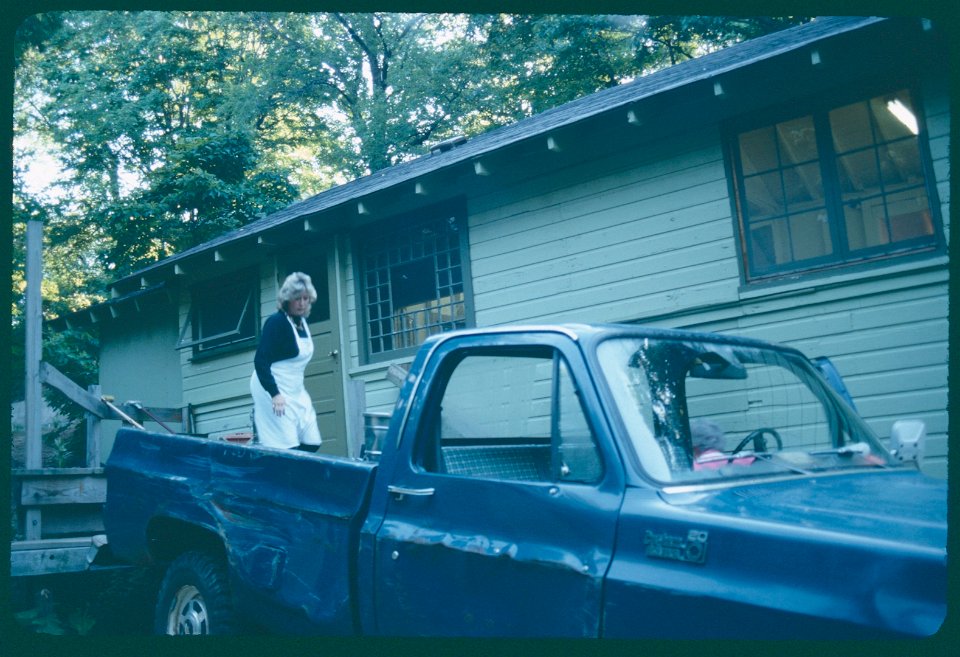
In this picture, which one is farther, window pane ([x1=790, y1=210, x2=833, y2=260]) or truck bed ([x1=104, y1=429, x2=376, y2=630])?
window pane ([x1=790, y1=210, x2=833, y2=260])

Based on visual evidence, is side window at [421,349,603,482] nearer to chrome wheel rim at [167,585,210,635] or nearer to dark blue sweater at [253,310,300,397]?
chrome wheel rim at [167,585,210,635]

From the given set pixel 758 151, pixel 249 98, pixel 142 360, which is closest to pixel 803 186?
pixel 758 151

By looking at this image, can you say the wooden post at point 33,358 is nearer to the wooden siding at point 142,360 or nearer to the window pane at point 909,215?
the wooden siding at point 142,360

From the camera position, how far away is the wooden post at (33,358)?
620 cm

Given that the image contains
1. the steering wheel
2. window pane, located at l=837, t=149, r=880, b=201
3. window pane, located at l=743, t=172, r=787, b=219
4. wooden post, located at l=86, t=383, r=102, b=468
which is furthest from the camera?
wooden post, located at l=86, t=383, r=102, b=468

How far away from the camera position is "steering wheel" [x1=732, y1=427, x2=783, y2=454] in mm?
3047

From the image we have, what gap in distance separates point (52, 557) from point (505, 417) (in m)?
3.45

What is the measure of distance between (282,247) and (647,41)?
11547mm

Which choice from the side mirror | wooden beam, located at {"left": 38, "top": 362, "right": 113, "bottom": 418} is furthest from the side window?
wooden beam, located at {"left": 38, "top": 362, "right": 113, "bottom": 418}

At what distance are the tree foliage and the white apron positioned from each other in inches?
373

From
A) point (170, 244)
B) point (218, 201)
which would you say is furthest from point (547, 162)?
point (170, 244)

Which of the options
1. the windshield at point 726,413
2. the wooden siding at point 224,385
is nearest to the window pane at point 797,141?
the windshield at point 726,413

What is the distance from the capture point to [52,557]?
513 centimetres

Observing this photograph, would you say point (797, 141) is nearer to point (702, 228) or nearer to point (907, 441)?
point (702, 228)
